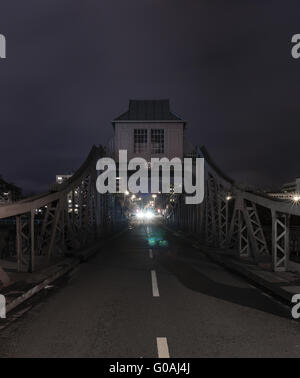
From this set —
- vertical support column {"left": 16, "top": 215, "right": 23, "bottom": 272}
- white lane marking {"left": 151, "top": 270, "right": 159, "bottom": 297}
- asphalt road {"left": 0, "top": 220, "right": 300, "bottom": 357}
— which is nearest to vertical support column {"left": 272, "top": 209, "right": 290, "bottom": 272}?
asphalt road {"left": 0, "top": 220, "right": 300, "bottom": 357}

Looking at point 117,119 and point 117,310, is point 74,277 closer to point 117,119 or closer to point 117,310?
point 117,310

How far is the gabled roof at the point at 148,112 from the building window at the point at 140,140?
130 centimetres

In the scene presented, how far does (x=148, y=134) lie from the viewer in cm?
3038

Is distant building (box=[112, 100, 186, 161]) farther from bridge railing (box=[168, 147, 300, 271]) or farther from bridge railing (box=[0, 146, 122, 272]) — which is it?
bridge railing (box=[168, 147, 300, 271])

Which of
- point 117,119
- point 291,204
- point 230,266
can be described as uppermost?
point 117,119

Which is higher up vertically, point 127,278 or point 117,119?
point 117,119

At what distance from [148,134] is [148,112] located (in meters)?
2.71

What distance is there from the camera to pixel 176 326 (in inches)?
229

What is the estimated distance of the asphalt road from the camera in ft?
15.8
